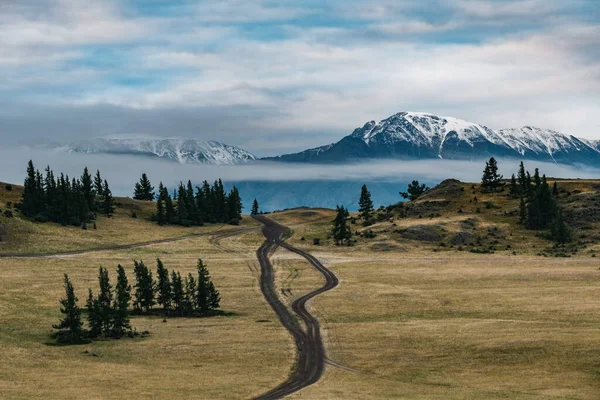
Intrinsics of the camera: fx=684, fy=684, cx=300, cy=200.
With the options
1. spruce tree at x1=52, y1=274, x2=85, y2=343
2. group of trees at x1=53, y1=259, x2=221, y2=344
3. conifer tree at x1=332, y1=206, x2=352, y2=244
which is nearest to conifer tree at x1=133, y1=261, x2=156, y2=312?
group of trees at x1=53, y1=259, x2=221, y2=344

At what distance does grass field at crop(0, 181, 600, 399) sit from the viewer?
62.9 metres

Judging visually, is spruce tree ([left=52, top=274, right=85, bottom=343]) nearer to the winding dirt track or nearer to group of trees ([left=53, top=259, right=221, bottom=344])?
group of trees ([left=53, top=259, right=221, bottom=344])

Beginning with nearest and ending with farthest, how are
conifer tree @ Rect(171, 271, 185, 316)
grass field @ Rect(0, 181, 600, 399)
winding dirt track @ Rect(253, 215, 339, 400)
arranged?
grass field @ Rect(0, 181, 600, 399) < winding dirt track @ Rect(253, 215, 339, 400) < conifer tree @ Rect(171, 271, 185, 316)

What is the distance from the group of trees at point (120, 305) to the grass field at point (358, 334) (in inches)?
124

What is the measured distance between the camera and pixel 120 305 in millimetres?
89062

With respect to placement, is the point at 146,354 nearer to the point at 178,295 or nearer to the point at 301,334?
the point at 301,334

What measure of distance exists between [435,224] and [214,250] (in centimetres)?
6104

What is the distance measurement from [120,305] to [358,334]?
102 feet

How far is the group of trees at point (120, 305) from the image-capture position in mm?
84750

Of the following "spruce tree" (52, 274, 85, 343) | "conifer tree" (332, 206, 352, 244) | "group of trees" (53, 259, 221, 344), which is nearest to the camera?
"spruce tree" (52, 274, 85, 343)

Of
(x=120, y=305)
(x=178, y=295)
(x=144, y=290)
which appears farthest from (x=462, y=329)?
(x=144, y=290)

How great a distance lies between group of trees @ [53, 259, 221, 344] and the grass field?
3139 millimetres

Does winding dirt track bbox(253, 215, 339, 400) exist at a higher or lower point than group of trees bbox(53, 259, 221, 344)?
lower

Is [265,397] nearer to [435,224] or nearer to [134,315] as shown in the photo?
[134,315]
